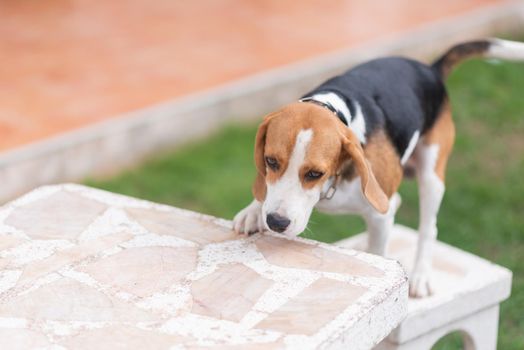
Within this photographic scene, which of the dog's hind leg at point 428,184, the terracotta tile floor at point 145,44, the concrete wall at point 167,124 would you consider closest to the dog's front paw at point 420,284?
the dog's hind leg at point 428,184

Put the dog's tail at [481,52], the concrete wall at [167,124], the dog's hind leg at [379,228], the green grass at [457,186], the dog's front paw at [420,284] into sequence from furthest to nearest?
the concrete wall at [167,124] → the green grass at [457,186] → the dog's tail at [481,52] → the dog's front paw at [420,284] → the dog's hind leg at [379,228]

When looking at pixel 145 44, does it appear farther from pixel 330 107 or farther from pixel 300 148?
pixel 300 148

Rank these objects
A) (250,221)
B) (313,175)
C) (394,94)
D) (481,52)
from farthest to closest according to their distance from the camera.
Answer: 1. (481,52)
2. (394,94)
3. (250,221)
4. (313,175)

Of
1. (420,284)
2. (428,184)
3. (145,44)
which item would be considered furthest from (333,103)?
(145,44)

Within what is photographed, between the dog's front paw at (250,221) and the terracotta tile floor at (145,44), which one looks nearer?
the dog's front paw at (250,221)

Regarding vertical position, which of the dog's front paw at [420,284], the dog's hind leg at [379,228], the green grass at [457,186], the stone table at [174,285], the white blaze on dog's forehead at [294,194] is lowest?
the green grass at [457,186]

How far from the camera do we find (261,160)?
126 inches

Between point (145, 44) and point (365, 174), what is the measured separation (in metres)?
4.49

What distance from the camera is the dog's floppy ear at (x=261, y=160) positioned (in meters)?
3.15

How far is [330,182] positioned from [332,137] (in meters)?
0.23

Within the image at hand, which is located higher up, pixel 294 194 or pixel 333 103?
pixel 333 103

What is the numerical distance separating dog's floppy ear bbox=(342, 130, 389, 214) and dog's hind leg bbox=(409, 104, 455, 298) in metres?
0.67

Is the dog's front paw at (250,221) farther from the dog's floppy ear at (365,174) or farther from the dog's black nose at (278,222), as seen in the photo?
the dog's floppy ear at (365,174)

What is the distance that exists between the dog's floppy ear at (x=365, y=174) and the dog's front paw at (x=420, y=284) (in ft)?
2.24
